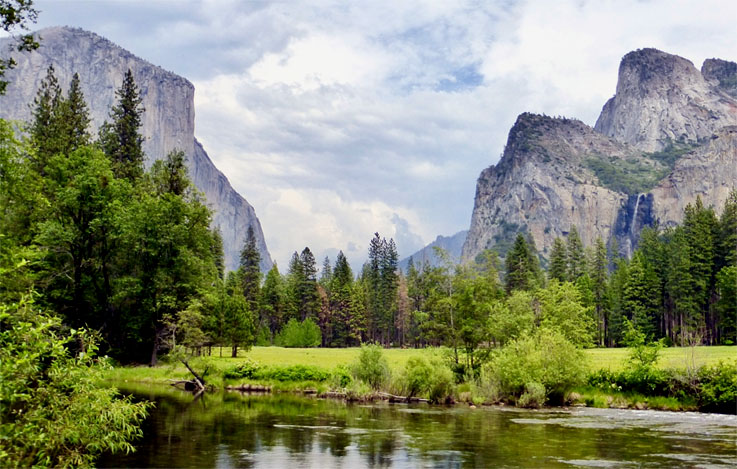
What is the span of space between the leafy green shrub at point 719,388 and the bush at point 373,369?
20.1 m

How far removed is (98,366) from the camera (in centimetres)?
1164

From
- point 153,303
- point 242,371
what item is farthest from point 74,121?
point 242,371

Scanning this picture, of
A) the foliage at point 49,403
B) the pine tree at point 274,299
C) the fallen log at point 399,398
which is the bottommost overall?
the fallen log at point 399,398

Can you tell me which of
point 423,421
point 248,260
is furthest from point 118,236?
point 248,260

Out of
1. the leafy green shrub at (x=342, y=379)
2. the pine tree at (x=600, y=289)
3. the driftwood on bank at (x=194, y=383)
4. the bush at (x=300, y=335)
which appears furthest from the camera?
the pine tree at (x=600, y=289)

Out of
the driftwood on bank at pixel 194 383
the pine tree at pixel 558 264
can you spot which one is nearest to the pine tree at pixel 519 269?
the pine tree at pixel 558 264

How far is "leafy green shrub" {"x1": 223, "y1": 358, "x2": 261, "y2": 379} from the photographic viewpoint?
4803 centimetres

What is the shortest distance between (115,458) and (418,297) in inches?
4119

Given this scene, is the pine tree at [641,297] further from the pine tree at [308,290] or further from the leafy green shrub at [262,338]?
the leafy green shrub at [262,338]

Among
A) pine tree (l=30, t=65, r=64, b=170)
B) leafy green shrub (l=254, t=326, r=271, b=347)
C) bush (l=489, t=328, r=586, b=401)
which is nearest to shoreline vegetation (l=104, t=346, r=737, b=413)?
bush (l=489, t=328, r=586, b=401)

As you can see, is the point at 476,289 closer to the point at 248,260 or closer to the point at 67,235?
the point at 67,235

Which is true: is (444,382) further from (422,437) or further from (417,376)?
(422,437)

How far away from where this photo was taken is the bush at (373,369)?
43.0 meters

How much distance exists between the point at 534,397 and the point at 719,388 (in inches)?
409
